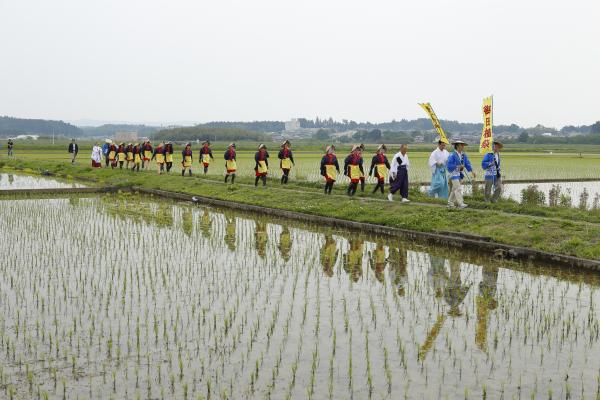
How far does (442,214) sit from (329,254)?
3275 mm

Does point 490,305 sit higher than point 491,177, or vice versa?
point 491,177

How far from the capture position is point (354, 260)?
11070mm

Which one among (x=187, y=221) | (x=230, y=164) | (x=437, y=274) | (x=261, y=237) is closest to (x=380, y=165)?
(x=187, y=221)

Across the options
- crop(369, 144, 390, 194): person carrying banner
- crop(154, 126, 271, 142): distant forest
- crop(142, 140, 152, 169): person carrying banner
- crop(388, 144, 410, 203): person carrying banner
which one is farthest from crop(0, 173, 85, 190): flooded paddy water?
crop(154, 126, 271, 142): distant forest

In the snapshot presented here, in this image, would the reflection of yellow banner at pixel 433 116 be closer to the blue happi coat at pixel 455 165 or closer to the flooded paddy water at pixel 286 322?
the blue happi coat at pixel 455 165

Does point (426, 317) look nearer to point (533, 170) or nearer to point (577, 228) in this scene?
point (577, 228)

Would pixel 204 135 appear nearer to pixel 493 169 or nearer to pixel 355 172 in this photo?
pixel 355 172

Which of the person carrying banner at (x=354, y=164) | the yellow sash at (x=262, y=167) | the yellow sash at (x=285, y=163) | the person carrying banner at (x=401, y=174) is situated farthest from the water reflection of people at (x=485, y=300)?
the yellow sash at (x=262, y=167)

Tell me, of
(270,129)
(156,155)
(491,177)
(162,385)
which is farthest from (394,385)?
(270,129)

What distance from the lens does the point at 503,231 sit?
12.2 meters

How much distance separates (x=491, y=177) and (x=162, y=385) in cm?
1092

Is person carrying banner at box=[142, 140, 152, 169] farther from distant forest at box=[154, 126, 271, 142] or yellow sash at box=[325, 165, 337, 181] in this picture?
distant forest at box=[154, 126, 271, 142]

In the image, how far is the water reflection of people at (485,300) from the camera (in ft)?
22.7

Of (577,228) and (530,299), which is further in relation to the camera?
(577,228)
